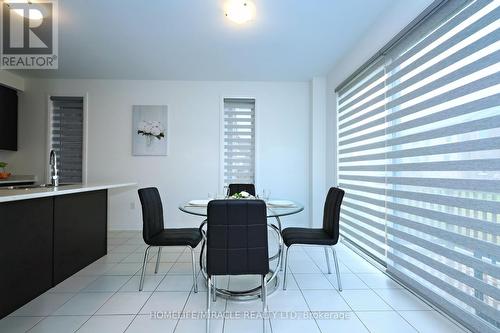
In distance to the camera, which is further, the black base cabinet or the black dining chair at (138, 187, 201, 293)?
the black dining chair at (138, 187, 201, 293)

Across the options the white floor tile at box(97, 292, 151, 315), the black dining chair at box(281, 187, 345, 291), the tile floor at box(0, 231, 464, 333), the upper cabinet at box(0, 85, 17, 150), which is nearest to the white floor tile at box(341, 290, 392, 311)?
the tile floor at box(0, 231, 464, 333)

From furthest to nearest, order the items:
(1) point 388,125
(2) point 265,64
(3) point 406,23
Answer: (2) point 265,64 < (1) point 388,125 < (3) point 406,23

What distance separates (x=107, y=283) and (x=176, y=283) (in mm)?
644

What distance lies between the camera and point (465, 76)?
163 centimetres

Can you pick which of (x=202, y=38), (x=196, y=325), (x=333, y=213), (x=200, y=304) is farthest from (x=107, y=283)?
(x=202, y=38)

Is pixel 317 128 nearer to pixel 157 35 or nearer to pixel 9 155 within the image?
pixel 157 35

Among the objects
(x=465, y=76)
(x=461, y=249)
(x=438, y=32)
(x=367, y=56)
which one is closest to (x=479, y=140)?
(x=465, y=76)

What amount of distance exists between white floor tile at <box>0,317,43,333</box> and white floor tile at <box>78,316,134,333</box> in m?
0.38

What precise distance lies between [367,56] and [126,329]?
3.37 meters

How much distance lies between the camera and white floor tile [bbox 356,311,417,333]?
171 cm

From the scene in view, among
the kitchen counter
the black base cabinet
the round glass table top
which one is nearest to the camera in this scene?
the black base cabinet

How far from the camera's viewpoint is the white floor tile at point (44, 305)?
1.91 meters

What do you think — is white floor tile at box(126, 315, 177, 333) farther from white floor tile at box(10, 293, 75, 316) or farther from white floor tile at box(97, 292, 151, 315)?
white floor tile at box(10, 293, 75, 316)

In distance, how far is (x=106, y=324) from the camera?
5.83 ft
